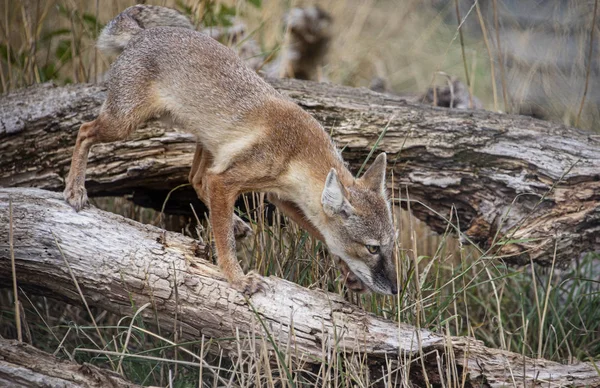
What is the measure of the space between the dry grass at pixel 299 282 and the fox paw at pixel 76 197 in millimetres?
784

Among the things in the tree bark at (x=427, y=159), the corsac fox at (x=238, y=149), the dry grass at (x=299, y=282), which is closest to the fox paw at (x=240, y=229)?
the corsac fox at (x=238, y=149)

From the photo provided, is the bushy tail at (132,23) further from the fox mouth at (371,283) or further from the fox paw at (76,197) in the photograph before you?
the fox mouth at (371,283)

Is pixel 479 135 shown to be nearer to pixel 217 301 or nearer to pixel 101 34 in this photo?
pixel 217 301

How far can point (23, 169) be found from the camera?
18.2ft

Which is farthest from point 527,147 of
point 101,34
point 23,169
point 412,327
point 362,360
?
point 23,169

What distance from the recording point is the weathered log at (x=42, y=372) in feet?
11.0

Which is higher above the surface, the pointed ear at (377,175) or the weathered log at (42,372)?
the pointed ear at (377,175)

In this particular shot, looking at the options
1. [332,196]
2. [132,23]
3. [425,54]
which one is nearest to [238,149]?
[332,196]

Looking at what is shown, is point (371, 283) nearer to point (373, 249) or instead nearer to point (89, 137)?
point (373, 249)

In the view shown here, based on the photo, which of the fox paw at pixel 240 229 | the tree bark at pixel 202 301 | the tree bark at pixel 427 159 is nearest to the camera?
the tree bark at pixel 202 301

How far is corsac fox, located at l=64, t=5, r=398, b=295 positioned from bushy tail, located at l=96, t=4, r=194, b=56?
1.28 ft

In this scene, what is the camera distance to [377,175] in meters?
4.64

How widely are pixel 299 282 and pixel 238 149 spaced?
1156 millimetres

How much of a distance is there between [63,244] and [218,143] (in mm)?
1423
